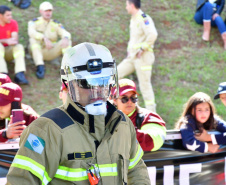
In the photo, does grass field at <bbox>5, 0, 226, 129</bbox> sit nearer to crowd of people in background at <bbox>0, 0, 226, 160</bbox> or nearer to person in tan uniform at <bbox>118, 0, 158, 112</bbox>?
crowd of people in background at <bbox>0, 0, 226, 160</bbox>

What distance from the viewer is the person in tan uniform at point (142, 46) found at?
8680mm

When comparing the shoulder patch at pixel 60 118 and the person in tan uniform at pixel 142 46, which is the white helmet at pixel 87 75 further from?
the person in tan uniform at pixel 142 46

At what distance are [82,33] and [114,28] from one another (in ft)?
2.80

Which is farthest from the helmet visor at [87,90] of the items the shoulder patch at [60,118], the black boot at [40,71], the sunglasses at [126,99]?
the black boot at [40,71]

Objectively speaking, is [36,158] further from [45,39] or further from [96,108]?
[45,39]

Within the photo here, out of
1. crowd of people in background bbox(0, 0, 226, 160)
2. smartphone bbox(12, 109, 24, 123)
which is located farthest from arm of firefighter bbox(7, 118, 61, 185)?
smartphone bbox(12, 109, 24, 123)

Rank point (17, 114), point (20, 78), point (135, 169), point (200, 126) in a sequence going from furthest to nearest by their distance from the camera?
1. point (20, 78)
2. point (200, 126)
3. point (17, 114)
4. point (135, 169)

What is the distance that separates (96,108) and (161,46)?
865cm

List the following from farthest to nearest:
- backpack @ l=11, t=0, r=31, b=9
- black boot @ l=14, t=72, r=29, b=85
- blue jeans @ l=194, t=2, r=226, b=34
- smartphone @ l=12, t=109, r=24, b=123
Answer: backpack @ l=11, t=0, r=31, b=9 → blue jeans @ l=194, t=2, r=226, b=34 → black boot @ l=14, t=72, r=29, b=85 → smartphone @ l=12, t=109, r=24, b=123

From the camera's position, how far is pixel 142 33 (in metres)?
8.82

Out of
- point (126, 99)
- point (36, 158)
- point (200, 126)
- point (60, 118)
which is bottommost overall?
point (200, 126)

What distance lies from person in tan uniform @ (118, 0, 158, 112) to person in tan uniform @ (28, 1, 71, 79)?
1421 millimetres

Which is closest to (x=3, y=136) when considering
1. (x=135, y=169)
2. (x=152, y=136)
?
(x=152, y=136)

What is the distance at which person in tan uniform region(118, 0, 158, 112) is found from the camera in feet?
28.5
